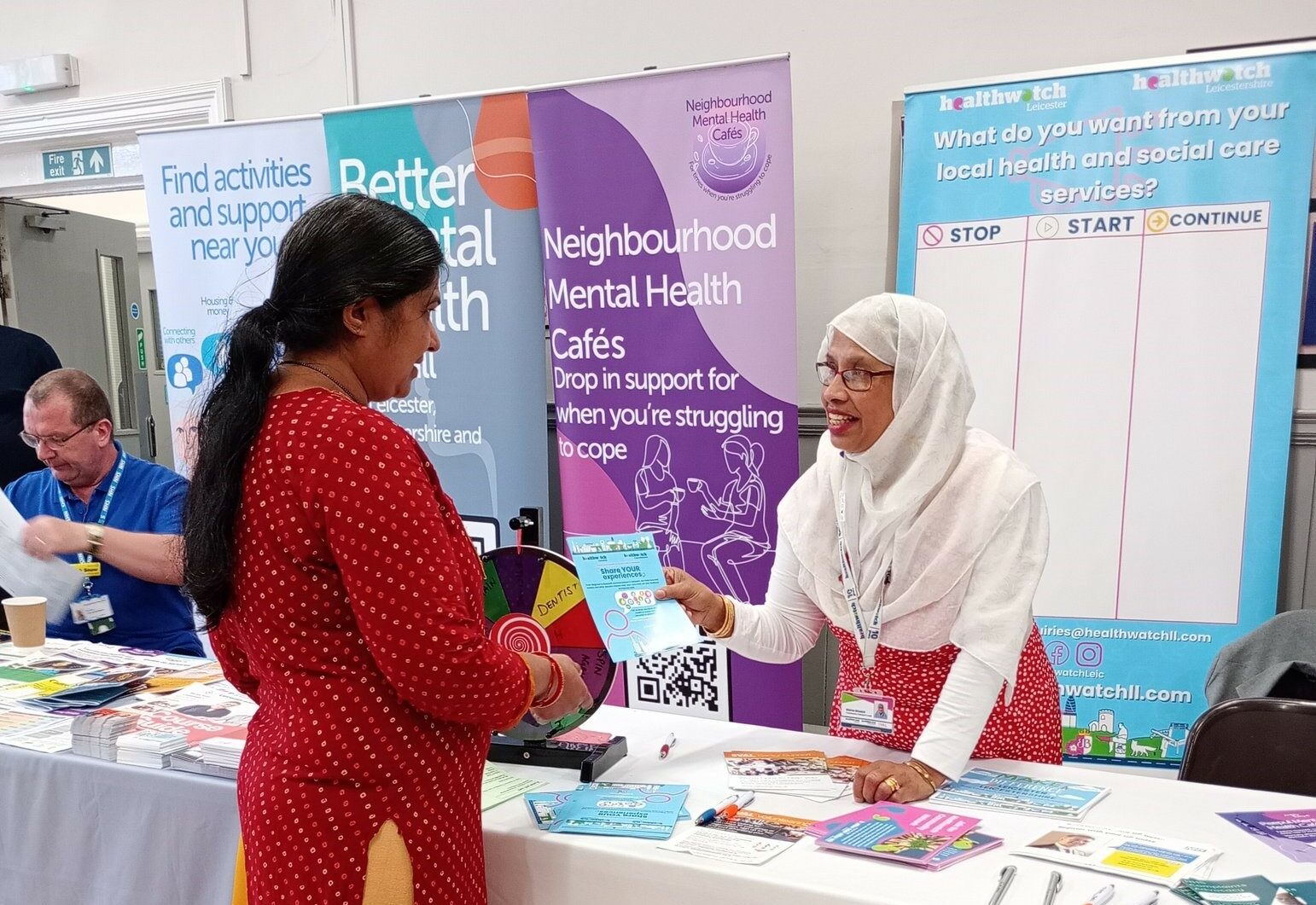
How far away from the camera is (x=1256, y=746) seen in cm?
181

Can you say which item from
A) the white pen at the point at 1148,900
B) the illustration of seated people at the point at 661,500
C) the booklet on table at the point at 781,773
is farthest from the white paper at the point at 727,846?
the illustration of seated people at the point at 661,500

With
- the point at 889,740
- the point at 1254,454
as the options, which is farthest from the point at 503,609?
the point at 1254,454

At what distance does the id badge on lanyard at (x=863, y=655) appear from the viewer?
68.2 inches

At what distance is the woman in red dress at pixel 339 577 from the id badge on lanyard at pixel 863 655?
694mm

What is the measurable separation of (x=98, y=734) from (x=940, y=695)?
57.9 inches

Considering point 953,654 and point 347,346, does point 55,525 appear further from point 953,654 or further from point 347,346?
point 953,654

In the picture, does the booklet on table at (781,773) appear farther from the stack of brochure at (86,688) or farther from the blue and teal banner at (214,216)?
the blue and teal banner at (214,216)

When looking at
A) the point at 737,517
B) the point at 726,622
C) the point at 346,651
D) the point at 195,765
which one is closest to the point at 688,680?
the point at 737,517

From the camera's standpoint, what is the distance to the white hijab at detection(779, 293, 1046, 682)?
1.67m

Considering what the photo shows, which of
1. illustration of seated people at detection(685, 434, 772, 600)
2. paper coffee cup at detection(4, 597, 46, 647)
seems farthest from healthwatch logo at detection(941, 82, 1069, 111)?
paper coffee cup at detection(4, 597, 46, 647)

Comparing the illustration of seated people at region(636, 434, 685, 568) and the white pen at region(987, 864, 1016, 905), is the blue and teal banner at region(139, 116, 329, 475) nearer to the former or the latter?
the illustration of seated people at region(636, 434, 685, 568)

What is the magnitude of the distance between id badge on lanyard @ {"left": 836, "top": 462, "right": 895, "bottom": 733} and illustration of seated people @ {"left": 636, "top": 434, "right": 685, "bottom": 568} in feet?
4.89

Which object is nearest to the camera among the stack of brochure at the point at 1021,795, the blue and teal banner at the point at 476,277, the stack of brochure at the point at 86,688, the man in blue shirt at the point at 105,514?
the stack of brochure at the point at 1021,795

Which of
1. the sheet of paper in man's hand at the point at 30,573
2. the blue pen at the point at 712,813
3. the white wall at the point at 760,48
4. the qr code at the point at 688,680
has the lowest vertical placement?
the qr code at the point at 688,680
